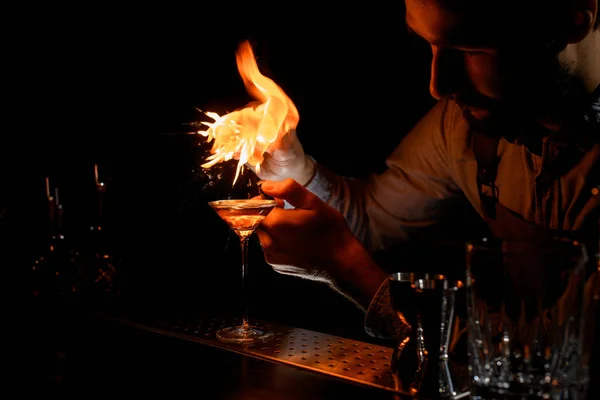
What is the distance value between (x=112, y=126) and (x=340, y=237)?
2.90 metres

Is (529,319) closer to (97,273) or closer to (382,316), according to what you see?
(382,316)

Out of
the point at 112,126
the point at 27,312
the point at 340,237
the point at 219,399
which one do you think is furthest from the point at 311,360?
the point at 112,126

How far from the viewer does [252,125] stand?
2.55 meters

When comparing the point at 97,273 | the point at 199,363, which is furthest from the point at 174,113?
the point at 199,363

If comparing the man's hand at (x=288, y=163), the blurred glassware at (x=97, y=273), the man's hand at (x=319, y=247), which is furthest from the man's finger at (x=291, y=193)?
the blurred glassware at (x=97, y=273)

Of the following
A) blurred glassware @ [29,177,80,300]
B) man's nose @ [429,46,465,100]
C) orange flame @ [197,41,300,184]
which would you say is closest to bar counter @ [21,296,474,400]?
orange flame @ [197,41,300,184]

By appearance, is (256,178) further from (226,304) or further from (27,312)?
(27,312)

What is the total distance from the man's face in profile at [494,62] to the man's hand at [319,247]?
66 centimetres

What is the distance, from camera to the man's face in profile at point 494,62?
2148 millimetres

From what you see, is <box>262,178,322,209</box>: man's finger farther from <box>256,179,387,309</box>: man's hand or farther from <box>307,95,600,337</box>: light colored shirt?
<box>307,95,600,337</box>: light colored shirt

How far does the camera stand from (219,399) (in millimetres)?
1609

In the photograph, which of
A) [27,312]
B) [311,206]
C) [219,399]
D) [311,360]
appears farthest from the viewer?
[27,312]

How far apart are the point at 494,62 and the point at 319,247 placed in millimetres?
992

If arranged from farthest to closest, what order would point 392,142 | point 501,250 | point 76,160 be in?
point 76,160, point 392,142, point 501,250
